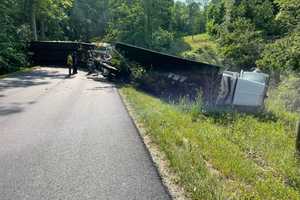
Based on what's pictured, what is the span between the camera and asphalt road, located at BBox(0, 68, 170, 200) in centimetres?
524

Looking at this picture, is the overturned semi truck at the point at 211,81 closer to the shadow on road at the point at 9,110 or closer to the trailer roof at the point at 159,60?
the trailer roof at the point at 159,60

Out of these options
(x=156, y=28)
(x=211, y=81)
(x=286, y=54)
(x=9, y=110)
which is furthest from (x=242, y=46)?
(x=9, y=110)

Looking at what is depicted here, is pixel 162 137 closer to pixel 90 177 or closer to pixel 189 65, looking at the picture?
pixel 90 177

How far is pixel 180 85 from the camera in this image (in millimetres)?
17203

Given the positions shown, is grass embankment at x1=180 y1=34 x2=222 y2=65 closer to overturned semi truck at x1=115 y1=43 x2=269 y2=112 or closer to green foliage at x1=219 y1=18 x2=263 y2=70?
green foliage at x1=219 y1=18 x2=263 y2=70

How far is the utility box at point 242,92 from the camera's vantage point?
13.7 m

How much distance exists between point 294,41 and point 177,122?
1000 centimetres

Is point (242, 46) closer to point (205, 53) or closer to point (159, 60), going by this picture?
point (159, 60)

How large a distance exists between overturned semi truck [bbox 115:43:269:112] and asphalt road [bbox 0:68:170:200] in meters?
3.85

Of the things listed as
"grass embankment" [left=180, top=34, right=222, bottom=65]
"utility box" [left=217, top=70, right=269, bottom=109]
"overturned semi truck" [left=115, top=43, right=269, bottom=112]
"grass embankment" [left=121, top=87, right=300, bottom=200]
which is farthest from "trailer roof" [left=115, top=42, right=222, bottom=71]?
"grass embankment" [left=180, top=34, right=222, bottom=65]

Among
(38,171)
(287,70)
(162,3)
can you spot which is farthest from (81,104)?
(162,3)

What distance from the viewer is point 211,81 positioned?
15.5 m

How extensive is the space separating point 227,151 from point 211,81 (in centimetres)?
834

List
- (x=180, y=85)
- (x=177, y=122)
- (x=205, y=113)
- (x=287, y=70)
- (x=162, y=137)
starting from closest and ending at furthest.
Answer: (x=162, y=137), (x=177, y=122), (x=205, y=113), (x=180, y=85), (x=287, y=70)
